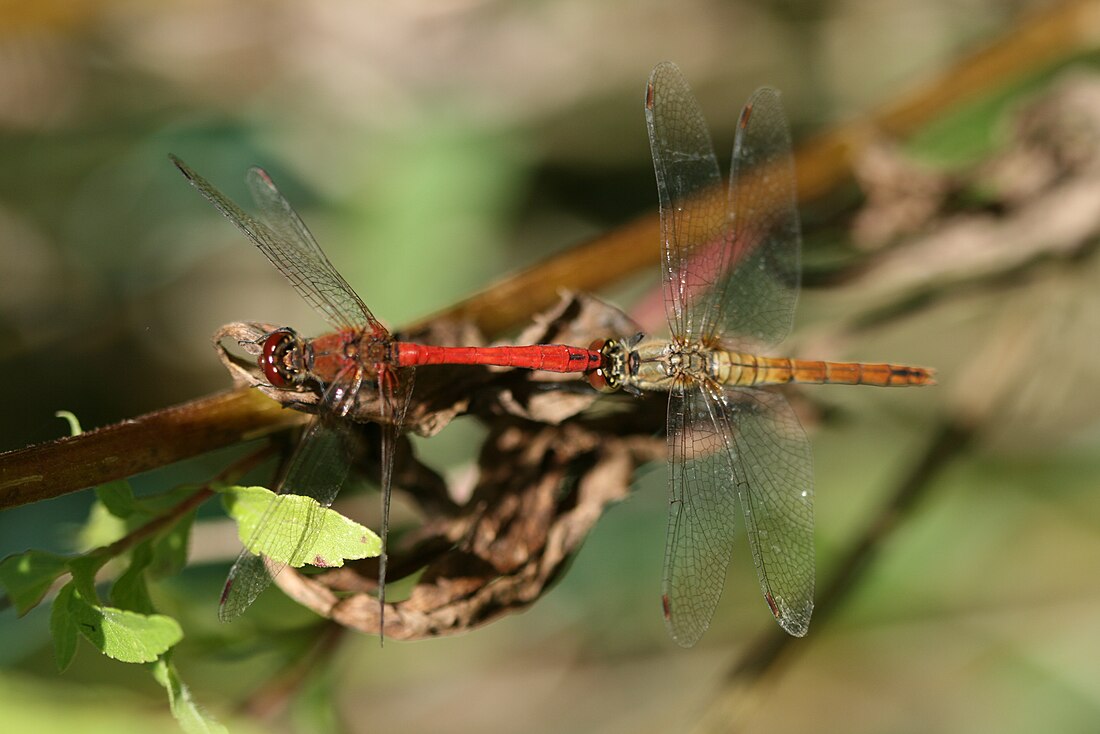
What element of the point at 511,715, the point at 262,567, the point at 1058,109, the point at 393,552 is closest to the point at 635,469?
the point at 393,552

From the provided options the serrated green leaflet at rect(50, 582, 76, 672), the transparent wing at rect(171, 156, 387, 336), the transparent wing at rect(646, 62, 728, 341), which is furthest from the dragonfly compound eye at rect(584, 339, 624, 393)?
the serrated green leaflet at rect(50, 582, 76, 672)

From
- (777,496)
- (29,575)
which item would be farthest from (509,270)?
(29,575)

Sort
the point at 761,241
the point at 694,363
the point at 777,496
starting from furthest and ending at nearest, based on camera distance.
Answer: the point at 761,241 → the point at 694,363 → the point at 777,496

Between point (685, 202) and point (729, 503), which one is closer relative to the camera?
point (729, 503)

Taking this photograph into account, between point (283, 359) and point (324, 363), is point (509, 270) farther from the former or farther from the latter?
point (283, 359)

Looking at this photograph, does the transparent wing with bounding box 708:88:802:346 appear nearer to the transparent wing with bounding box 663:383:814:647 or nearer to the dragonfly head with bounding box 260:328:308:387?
the transparent wing with bounding box 663:383:814:647

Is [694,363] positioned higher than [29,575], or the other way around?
[29,575]

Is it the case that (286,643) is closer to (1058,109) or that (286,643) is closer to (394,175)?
(394,175)
